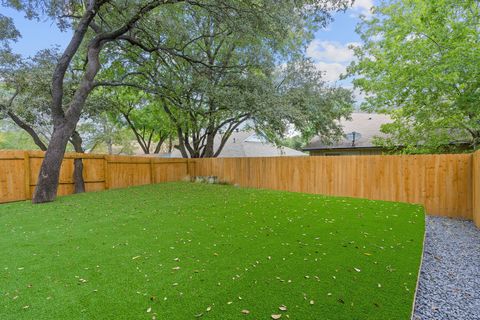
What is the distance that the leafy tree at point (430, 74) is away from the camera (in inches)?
313

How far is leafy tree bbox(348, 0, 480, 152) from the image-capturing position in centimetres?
796

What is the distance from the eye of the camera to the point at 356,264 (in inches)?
120

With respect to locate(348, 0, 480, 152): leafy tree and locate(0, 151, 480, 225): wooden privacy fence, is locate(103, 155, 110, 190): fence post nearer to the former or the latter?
locate(0, 151, 480, 225): wooden privacy fence

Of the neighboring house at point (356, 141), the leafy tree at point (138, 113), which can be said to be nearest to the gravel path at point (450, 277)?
the neighboring house at point (356, 141)

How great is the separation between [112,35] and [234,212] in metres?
6.09

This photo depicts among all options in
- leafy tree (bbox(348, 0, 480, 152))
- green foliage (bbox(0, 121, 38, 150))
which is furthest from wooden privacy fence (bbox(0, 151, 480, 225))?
green foliage (bbox(0, 121, 38, 150))

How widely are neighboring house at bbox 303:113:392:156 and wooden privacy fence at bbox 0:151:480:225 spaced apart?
4.24 metres

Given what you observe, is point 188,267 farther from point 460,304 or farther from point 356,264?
point 460,304

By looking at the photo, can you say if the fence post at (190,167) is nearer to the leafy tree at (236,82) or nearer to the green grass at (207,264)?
the leafy tree at (236,82)

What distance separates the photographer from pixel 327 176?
29.7ft

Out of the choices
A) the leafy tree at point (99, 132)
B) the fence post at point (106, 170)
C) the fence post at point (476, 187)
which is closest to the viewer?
the fence post at point (476, 187)

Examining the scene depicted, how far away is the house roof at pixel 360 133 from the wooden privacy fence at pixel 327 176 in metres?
4.02

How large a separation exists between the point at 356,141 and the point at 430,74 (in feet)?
19.5

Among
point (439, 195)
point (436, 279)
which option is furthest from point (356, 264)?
point (439, 195)
